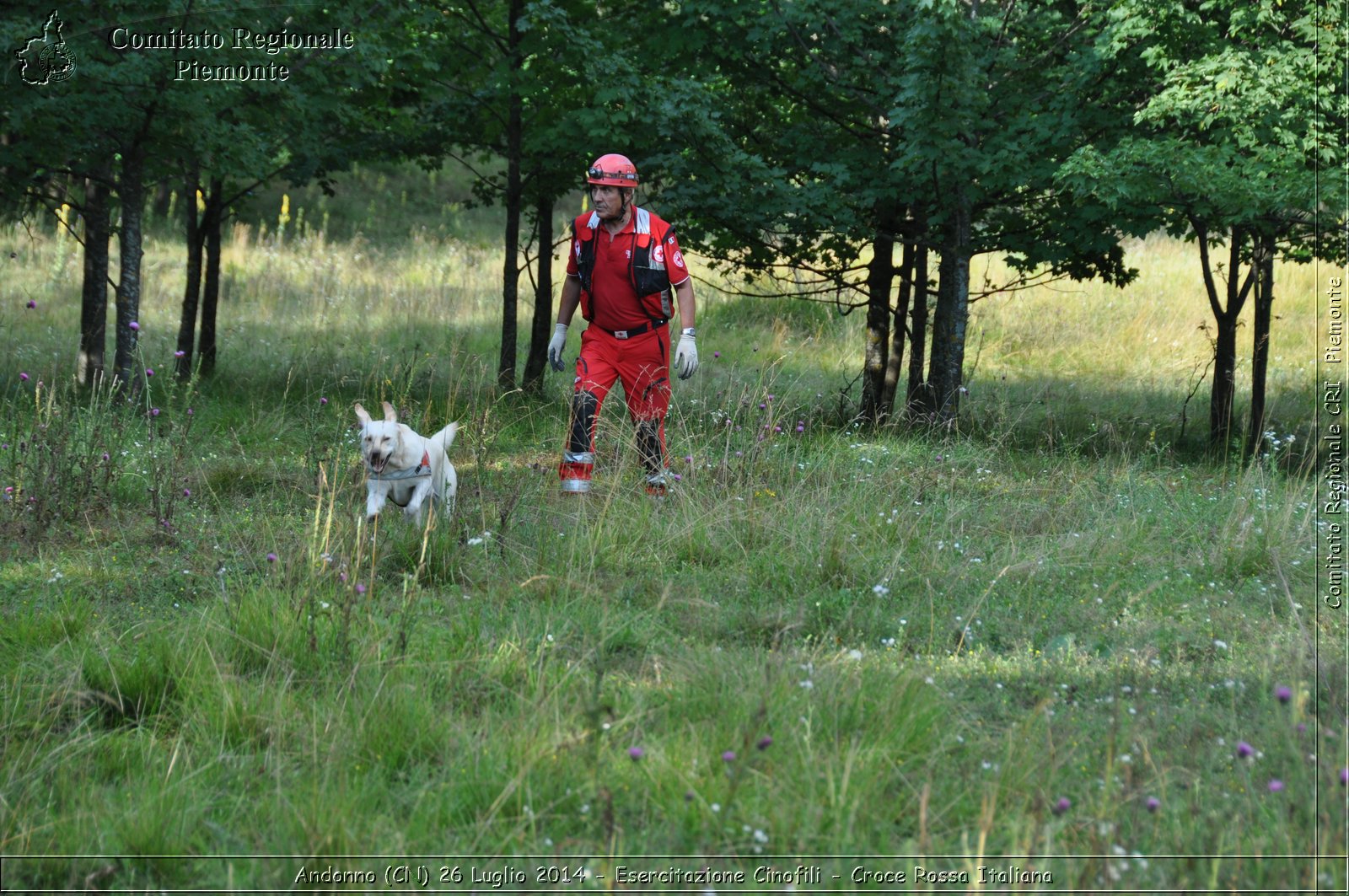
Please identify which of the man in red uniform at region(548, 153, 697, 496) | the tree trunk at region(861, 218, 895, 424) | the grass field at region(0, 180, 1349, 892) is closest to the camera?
the grass field at region(0, 180, 1349, 892)

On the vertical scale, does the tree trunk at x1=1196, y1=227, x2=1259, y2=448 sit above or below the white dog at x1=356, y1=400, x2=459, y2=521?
above

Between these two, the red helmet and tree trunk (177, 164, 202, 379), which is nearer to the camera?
the red helmet

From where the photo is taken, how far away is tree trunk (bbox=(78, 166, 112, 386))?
9.80 meters

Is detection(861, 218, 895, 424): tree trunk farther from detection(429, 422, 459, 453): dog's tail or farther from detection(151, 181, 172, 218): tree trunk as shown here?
detection(151, 181, 172, 218): tree trunk

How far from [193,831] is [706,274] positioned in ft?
64.0

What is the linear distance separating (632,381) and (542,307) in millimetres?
4007

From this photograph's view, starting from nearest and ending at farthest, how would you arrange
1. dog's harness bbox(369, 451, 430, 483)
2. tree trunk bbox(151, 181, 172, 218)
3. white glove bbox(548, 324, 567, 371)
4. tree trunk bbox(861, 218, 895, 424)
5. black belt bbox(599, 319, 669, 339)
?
dog's harness bbox(369, 451, 430, 483)
black belt bbox(599, 319, 669, 339)
white glove bbox(548, 324, 567, 371)
tree trunk bbox(861, 218, 895, 424)
tree trunk bbox(151, 181, 172, 218)

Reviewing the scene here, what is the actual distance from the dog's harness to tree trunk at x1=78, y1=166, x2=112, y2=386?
4.72m

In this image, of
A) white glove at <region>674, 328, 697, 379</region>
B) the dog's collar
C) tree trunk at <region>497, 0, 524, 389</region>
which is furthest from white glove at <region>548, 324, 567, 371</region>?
tree trunk at <region>497, 0, 524, 389</region>

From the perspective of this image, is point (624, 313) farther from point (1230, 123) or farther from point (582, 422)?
point (1230, 123)

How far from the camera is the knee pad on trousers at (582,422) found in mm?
7143

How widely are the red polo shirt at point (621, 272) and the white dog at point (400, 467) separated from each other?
1.46 metres

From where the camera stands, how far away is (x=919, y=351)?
432 inches

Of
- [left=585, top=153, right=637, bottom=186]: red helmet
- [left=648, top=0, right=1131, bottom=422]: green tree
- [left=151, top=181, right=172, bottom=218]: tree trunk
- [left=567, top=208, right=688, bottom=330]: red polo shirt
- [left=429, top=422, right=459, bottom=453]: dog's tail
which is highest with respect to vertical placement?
[left=151, top=181, right=172, bottom=218]: tree trunk
